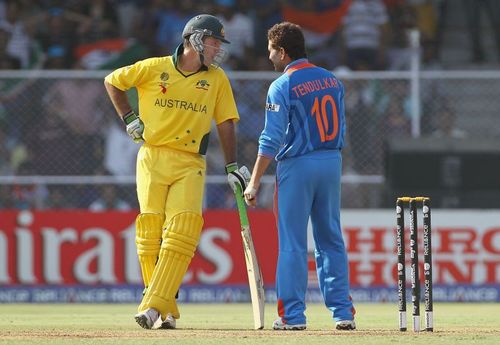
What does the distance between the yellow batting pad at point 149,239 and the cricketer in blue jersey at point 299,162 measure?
0.89m

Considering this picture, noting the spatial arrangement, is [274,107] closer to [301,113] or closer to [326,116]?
[301,113]

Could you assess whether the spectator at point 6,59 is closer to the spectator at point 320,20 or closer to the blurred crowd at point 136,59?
the blurred crowd at point 136,59

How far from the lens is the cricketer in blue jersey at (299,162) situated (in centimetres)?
976

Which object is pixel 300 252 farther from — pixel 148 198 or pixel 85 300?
pixel 85 300

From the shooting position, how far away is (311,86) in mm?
9805

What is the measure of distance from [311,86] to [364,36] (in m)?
9.65

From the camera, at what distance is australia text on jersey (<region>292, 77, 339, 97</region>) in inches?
385

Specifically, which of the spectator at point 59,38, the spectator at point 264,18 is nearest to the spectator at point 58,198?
the spectator at point 59,38

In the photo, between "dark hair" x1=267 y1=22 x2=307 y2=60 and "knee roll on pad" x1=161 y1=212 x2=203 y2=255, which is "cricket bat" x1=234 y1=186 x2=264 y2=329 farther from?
"dark hair" x1=267 y1=22 x2=307 y2=60

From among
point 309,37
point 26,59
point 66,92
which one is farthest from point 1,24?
point 309,37

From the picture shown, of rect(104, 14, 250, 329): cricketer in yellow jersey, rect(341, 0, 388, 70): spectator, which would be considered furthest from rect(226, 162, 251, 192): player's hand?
rect(341, 0, 388, 70): spectator

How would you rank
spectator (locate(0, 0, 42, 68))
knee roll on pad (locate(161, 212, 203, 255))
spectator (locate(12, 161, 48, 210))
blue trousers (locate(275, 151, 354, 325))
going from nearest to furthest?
blue trousers (locate(275, 151, 354, 325)) < knee roll on pad (locate(161, 212, 203, 255)) < spectator (locate(12, 161, 48, 210)) < spectator (locate(0, 0, 42, 68))

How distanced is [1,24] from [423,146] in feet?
22.8

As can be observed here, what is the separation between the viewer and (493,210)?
53.4 feet
